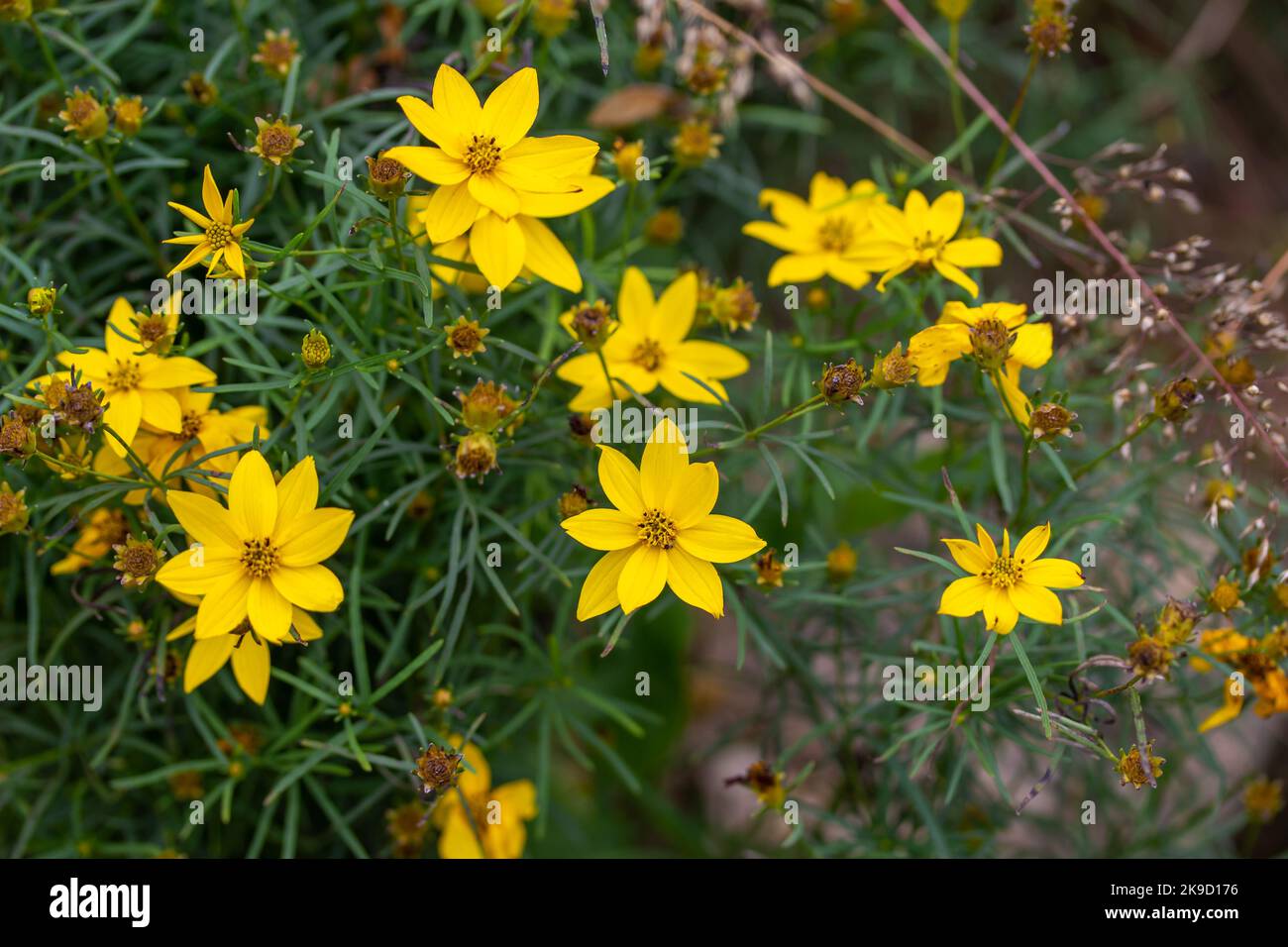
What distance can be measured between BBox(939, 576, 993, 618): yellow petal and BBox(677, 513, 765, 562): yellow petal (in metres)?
0.22

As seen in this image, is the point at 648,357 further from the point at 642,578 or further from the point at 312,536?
the point at 312,536

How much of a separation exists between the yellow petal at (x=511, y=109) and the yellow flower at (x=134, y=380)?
0.43 m

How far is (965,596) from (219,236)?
877mm

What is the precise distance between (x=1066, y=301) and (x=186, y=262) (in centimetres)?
113

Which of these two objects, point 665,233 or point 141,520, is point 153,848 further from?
point 665,233

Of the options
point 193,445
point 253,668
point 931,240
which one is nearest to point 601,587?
point 253,668

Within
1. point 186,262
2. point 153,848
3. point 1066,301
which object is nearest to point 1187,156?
point 1066,301

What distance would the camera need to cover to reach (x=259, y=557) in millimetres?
1188

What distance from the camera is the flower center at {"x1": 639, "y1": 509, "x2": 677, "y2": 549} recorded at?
1.22 metres

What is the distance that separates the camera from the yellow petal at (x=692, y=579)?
1219 millimetres

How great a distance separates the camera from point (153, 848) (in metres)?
1.49

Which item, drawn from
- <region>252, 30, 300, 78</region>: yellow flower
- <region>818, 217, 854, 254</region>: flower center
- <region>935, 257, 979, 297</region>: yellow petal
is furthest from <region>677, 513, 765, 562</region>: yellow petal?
<region>252, 30, 300, 78</region>: yellow flower

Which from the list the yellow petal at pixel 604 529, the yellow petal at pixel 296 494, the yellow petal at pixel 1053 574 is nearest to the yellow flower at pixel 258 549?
the yellow petal at pixel 296 494

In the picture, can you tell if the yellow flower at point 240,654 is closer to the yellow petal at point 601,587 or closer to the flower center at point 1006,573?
the yellow petal at point 601,587
